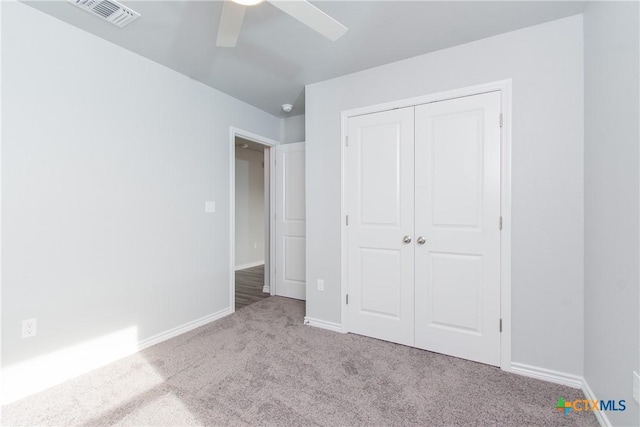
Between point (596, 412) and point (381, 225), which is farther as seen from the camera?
point (381, 225)

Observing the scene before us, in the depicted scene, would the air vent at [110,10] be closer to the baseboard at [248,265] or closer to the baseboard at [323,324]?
the baseboard at [323,324]

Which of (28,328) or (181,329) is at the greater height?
(28,328)

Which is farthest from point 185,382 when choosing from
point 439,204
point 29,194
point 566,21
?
point 566,21

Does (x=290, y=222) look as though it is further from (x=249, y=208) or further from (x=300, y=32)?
(x=249, y=208)

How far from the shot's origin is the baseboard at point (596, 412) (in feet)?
4.95

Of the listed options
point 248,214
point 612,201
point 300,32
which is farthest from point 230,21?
point 248,214

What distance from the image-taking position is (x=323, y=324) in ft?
9.57

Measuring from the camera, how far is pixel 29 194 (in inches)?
73.5

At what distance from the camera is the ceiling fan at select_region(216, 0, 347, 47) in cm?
138

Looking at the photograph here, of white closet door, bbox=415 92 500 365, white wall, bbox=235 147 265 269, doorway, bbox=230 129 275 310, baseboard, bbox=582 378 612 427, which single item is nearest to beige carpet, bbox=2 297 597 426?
baseboard, bbox=582 378 612 427

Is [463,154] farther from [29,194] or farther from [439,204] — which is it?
[29,194]

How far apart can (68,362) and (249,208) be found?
428 cm

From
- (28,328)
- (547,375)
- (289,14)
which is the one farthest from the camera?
(547,375)

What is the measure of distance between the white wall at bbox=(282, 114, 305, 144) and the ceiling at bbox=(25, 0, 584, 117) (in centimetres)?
115
